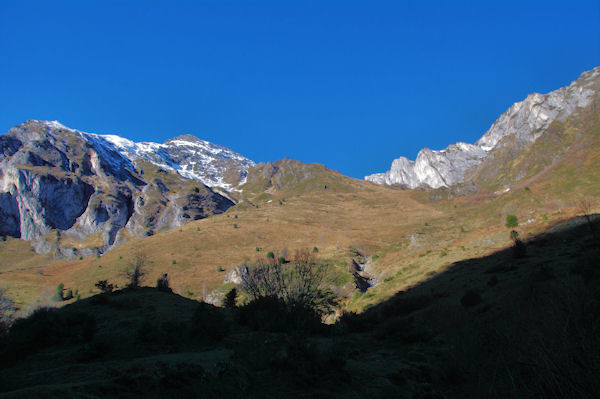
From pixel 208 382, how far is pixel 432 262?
1149 inches

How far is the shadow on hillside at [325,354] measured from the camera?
371 cm

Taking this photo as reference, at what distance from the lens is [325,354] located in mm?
7270

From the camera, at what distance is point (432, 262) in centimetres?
3009

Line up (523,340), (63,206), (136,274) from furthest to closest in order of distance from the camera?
(63,206) → (136,274) → (523,340)

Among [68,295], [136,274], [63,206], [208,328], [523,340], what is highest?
[63,206]

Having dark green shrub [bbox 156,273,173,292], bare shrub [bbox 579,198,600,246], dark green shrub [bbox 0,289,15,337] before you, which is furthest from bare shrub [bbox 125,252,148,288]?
bare shrub [bbox 579,198,600,246]

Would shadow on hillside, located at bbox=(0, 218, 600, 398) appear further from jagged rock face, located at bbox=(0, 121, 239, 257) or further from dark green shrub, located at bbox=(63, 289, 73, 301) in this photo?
jagged rock face, located at bbox=(0, 121, 239, 257)

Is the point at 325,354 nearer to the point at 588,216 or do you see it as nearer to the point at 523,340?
the point at 523,340

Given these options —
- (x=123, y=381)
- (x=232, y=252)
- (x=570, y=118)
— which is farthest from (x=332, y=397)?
(x=570, y=118)

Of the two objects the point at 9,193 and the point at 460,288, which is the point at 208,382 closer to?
the point at 460,288

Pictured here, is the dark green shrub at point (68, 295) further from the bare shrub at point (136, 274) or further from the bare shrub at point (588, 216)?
the bare shrub at point (588, 216)

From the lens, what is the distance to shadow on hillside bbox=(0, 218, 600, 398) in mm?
3713

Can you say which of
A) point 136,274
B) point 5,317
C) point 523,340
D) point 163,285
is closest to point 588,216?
point 523,340

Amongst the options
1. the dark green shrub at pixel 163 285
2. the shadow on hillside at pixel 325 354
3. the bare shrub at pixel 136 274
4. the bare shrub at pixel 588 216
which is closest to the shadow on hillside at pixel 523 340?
the shadow on hillside at pixel 325 354
